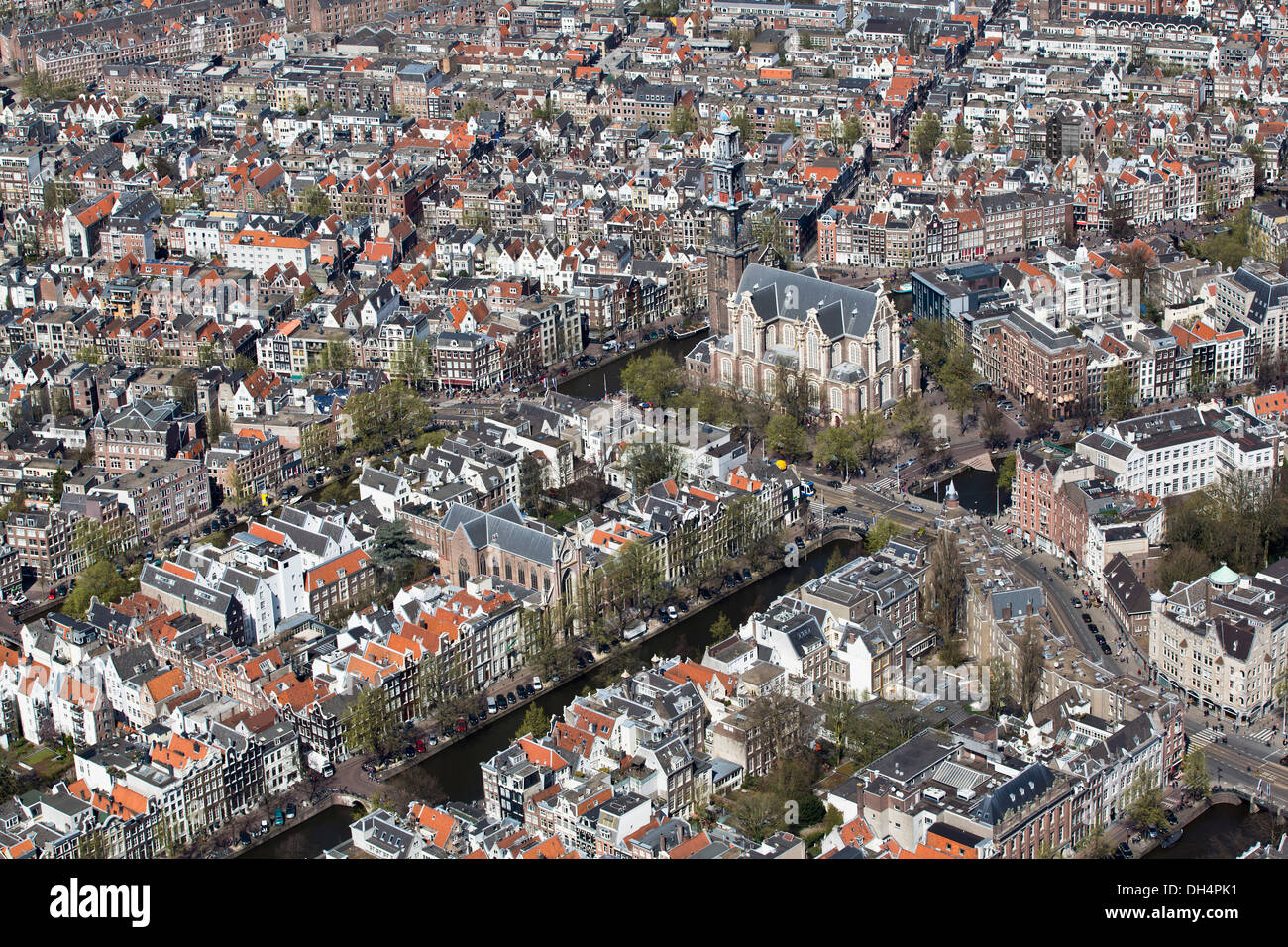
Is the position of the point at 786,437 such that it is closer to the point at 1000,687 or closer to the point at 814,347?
the point at 814,347

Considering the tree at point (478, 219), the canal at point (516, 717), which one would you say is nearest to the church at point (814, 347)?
the canal at point (516, 717)

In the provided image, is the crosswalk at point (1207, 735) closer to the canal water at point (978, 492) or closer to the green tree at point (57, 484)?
the canal water at point (978, 492)

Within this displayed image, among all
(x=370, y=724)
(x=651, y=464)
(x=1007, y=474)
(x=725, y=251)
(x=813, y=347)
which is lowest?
(x=370, y=724)

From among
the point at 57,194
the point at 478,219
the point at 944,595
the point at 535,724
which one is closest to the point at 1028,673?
the point at 944,595
